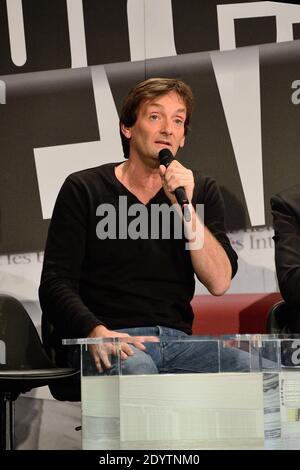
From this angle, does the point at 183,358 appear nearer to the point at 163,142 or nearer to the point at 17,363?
the point at 17,363

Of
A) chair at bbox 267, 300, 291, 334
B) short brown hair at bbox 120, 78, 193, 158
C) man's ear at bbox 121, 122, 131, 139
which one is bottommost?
chair at bbox 267, 300, 291, 334

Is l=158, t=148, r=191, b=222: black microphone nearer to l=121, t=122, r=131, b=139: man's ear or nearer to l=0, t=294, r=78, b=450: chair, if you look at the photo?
l=121, t=122, r=131, b=139: man's ear

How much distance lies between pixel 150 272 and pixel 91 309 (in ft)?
0.92

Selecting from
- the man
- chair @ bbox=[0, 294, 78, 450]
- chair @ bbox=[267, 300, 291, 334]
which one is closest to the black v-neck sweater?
the man

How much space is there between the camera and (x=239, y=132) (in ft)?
12.0

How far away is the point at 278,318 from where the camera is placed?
333cm

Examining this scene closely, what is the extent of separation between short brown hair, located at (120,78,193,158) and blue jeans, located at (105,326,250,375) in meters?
1.36

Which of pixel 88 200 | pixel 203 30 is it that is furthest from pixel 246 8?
pixel 88 200

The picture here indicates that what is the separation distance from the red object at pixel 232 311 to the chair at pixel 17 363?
67 centimetres

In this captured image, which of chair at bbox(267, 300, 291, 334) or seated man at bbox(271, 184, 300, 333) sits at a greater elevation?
seated man at bbox(271, 184, 300, 333)

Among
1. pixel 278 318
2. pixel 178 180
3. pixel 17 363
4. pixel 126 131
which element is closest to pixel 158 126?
pixel 126 131

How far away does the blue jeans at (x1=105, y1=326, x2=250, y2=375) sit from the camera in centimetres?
213

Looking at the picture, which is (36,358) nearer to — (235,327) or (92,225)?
(92,225)

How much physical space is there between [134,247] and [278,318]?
66 centimetres
